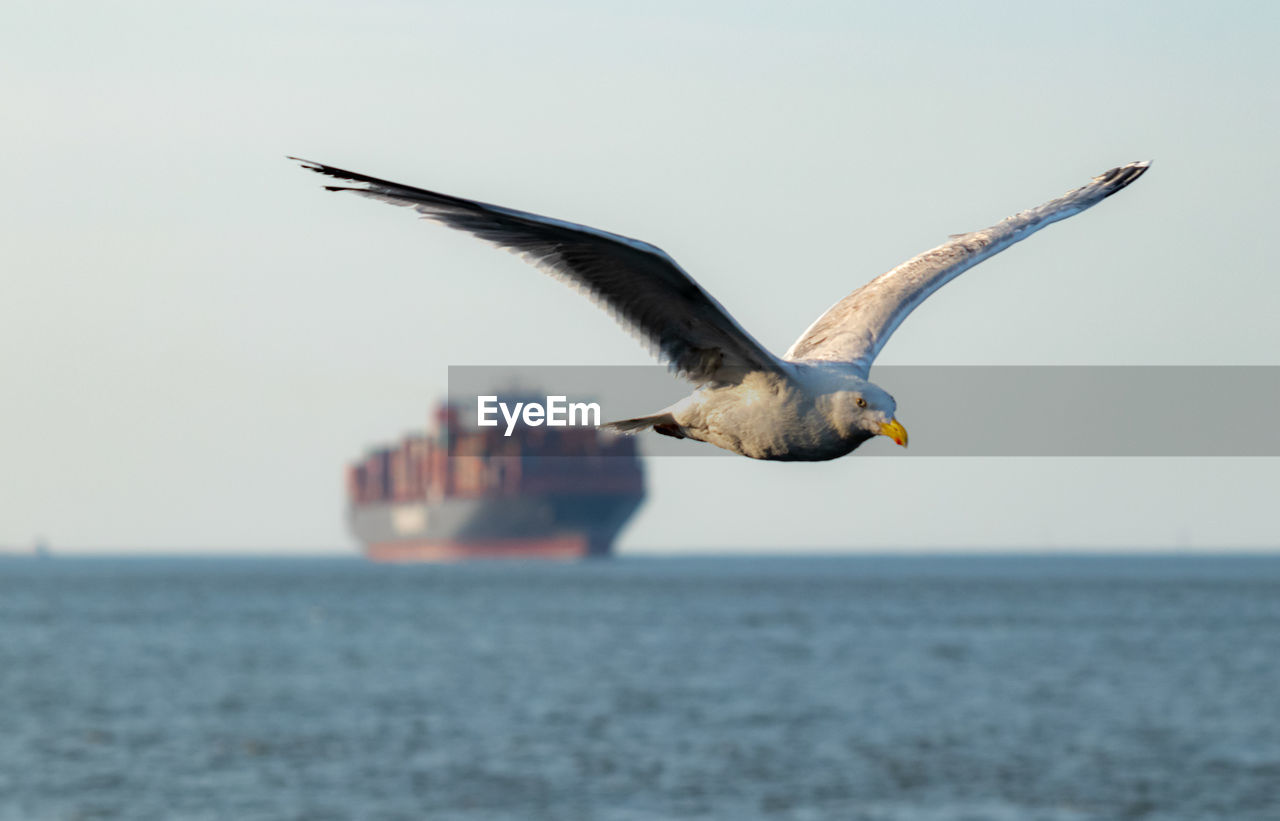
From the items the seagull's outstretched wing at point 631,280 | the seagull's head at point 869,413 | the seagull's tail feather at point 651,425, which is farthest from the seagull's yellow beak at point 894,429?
the seagull's tail feather at point 651,425

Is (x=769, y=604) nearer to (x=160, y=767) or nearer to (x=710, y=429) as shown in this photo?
(x=160, y=767)

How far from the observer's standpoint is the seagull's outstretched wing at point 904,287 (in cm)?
1056

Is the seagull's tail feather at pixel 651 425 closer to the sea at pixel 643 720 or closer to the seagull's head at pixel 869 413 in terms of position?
the seagull's head at pixel 869 413

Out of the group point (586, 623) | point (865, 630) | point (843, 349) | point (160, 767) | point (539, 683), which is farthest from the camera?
point (586, 623)

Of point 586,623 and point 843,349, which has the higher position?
point 843,349

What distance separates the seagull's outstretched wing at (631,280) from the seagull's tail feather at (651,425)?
1.15 ft

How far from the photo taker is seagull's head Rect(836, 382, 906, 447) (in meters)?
8.30

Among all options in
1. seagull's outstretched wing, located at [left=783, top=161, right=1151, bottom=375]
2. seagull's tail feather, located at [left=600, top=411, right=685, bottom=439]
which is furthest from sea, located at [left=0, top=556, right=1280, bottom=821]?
seagull's tail feather, located at [left=600, top=411, right=685, bottom=439]

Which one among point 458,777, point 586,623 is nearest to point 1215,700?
point 458,777

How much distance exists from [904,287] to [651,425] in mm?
2964

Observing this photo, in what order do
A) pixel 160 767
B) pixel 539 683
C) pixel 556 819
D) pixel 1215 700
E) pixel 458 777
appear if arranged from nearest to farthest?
pixel 556 819
pixel 458 777
pixel 160 767
pixel 1215 700
pixel 539 683

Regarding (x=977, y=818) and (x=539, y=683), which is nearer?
(x=977, y=818)

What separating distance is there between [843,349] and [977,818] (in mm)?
43532

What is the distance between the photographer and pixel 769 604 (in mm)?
172250
